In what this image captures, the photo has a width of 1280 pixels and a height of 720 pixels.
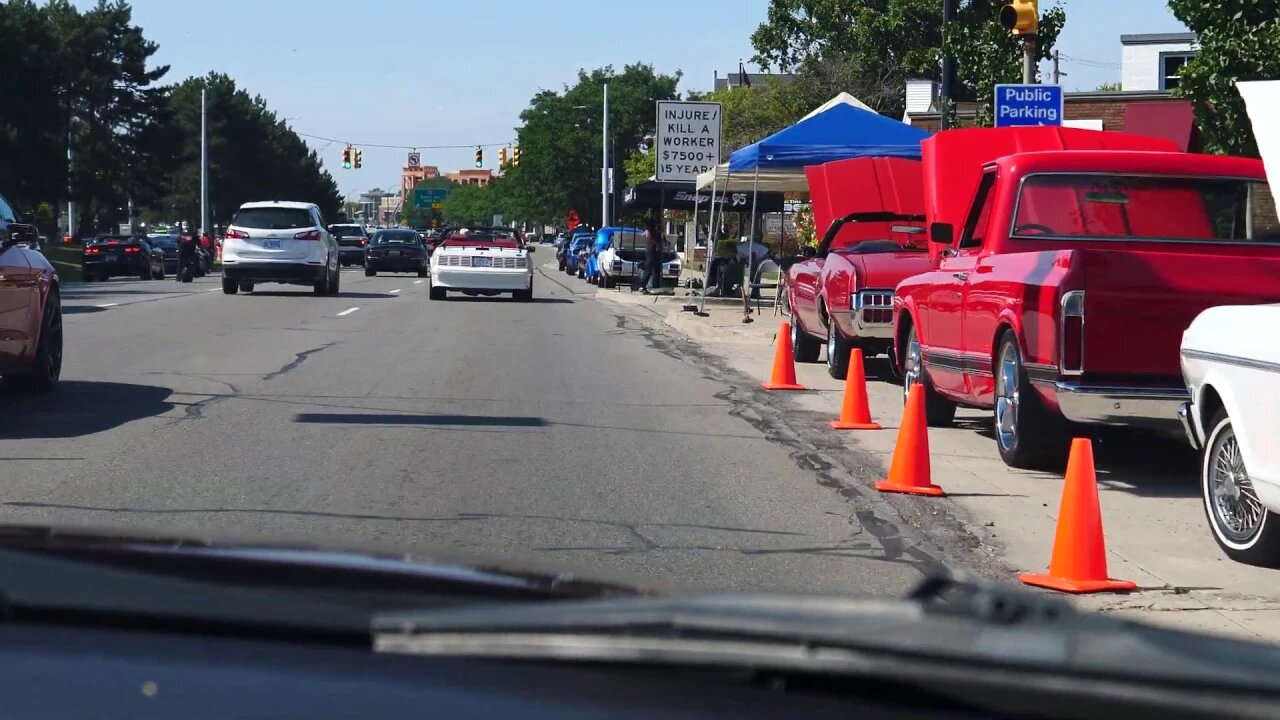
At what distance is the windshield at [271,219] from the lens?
30.5 meters

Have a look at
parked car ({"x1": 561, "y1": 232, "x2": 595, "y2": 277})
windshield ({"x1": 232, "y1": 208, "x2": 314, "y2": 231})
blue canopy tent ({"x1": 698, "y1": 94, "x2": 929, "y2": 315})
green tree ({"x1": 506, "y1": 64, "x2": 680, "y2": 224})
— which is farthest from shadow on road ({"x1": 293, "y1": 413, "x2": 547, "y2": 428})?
green tree ({"x1": 506, "y1": 64, "x2": 680, "y2": 224})

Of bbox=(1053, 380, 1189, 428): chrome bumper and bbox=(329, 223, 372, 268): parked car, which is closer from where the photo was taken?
bbox=(1053, 380, 1189, 428): chrome bumper

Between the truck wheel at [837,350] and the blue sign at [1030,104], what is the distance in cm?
276

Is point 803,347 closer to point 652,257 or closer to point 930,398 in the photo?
point 930,398

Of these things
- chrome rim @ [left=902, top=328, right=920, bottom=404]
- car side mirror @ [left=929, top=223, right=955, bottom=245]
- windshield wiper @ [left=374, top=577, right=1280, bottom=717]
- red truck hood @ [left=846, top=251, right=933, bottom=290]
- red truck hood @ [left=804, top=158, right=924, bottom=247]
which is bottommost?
chrome rim @ [left=902, top=328, right=920, bottom=404]

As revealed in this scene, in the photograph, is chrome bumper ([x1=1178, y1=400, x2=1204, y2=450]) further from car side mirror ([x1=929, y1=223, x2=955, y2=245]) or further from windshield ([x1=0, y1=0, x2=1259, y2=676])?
car side mirror ([x1=929, y1=223, x2=955, y2=245])

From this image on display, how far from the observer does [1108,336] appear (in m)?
8.60

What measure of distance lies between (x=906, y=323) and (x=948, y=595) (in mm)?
10858

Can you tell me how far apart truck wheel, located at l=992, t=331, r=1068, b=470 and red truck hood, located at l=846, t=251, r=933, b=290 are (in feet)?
14.9

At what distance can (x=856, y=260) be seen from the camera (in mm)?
14758

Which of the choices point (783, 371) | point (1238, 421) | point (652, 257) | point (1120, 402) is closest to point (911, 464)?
point (1120, 402)

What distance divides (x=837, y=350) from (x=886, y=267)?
50.9 inches

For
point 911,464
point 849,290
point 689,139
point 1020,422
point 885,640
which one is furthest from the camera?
point 689,139

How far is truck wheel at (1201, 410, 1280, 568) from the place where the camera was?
6789 millimetres
